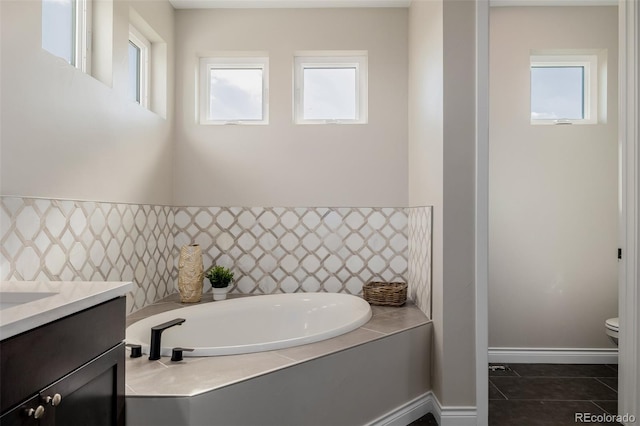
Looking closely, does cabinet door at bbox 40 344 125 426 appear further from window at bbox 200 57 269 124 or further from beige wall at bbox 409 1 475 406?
window at bbox 200 57 269 124

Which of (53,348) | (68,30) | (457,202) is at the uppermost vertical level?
(68,30)

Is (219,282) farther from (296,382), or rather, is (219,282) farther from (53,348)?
(53,348)

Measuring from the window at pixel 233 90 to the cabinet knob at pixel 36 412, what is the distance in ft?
8.99

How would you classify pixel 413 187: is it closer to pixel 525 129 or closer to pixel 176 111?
pixel 525 129

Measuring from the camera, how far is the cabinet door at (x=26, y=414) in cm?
90

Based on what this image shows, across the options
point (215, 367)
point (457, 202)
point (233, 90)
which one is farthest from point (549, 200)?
point (215, 367)

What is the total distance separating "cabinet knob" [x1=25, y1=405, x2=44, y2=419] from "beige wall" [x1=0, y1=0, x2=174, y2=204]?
38.5 inches

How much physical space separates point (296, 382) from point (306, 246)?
156 cm

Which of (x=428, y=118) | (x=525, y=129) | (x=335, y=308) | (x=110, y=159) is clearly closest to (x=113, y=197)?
(x=110, y=159)

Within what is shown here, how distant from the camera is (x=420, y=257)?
113 inches

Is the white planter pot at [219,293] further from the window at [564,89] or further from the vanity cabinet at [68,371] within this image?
the window at [564,89]

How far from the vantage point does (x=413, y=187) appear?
3162 mm

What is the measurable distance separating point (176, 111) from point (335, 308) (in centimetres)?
190

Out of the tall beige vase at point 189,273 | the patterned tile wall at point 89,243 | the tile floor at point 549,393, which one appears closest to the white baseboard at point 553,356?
the tile floor at point 549,393
